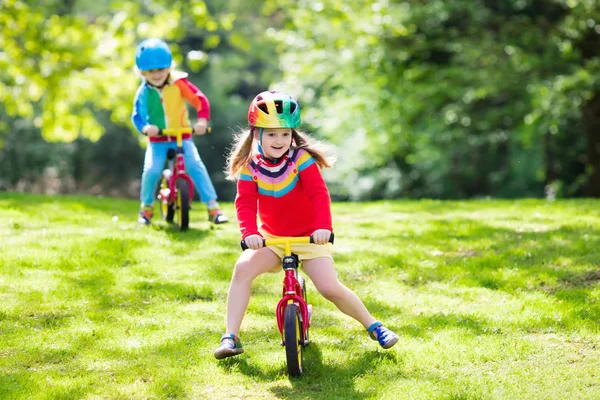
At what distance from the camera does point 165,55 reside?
27.4 ft

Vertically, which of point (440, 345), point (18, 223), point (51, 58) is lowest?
point (440, 345)

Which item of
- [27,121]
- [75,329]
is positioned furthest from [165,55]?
[27,121]

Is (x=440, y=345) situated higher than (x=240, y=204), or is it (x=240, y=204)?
(x=240, y=204)

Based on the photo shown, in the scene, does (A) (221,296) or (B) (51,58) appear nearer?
(A) (221,296)

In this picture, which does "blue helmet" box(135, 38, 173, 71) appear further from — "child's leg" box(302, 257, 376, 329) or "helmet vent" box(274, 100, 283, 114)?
"child's leg" box(302, 257, 376, 329)

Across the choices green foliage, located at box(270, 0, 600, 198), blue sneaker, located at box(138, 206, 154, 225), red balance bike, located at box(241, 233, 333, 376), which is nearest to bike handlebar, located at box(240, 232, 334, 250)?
red balance bike, located at box(241, 233, 333, 376)

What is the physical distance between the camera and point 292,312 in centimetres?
474

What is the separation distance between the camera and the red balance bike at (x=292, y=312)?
185 inches

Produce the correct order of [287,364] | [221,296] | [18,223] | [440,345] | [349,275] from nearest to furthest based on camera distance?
1. [287,364]
2. [440,345]
3. [221,296]
4. [349,275]
5. [18,223]

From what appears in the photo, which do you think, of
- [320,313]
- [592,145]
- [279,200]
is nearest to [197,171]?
[320,313]

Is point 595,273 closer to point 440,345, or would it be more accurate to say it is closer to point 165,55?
point 440,345

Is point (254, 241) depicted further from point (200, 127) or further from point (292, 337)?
point (200, 127)

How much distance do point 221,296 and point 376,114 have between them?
14.3 meters

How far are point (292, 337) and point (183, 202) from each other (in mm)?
4184
